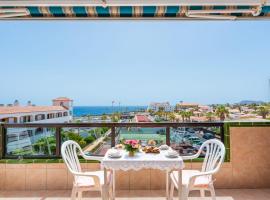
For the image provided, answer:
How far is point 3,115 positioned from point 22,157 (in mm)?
747

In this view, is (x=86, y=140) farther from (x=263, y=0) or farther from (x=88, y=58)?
(x=88, y=58)

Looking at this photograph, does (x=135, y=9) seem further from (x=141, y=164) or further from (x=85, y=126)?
(x=85, y=126)

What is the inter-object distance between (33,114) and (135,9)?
2.54 metres

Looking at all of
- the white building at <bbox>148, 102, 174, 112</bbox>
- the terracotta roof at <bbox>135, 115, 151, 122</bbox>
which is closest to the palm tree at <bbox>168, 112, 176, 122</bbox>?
the white building at <bbox>148, 102, 174, 112</bbox>

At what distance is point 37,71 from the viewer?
480 inches

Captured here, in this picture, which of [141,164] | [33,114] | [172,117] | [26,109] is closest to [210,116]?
[172,117]

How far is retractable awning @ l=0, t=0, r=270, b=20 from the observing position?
8.58 feet

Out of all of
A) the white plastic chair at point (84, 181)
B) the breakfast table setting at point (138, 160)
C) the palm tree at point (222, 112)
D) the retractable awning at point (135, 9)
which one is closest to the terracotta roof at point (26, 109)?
the white plastic chair at point (84, 181)

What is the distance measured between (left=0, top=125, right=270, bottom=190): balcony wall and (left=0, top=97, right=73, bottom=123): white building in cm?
71

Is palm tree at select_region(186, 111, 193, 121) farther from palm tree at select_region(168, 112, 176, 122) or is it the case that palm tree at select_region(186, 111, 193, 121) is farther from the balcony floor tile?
the balcony floor tile

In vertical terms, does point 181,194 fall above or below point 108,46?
below

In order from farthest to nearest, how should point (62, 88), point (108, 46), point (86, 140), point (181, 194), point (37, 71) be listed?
1. point (62, 88)
2. point (37, 71)
3. point (108, 46)
4. point (86, 140)
5. point (181, 194)

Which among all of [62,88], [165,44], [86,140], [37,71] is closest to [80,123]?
[86,140]

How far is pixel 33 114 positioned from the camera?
14.0 feet
